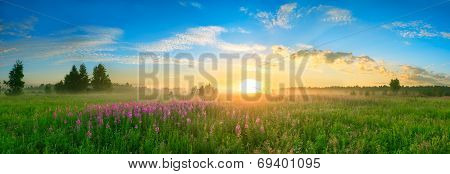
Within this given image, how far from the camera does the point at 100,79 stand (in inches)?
2315

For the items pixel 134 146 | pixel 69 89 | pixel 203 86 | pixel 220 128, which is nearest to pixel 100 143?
pixel 134 146

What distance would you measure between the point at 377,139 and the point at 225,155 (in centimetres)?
331

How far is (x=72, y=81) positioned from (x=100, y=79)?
4895 mm

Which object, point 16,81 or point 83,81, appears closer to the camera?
point 16,81

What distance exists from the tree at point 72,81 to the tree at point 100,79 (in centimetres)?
289

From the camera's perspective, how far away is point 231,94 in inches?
755

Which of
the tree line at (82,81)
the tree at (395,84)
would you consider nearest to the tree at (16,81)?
the tree line at (82,81)

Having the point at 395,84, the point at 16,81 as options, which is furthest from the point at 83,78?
the point at 395,84

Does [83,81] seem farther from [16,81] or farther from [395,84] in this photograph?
[395,84]

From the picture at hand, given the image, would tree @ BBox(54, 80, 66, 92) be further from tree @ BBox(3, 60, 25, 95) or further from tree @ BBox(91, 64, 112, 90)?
tree @ BBox(3, 60, 25, 95)

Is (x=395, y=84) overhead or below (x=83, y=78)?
A: below

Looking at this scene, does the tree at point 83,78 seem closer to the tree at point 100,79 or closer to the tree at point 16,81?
the tree at point 100,79

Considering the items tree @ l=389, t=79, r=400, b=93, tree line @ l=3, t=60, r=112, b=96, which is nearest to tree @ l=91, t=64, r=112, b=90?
tree line @ l=3, t=60, r=112, b=96

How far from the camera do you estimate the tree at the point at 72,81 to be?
180ft
